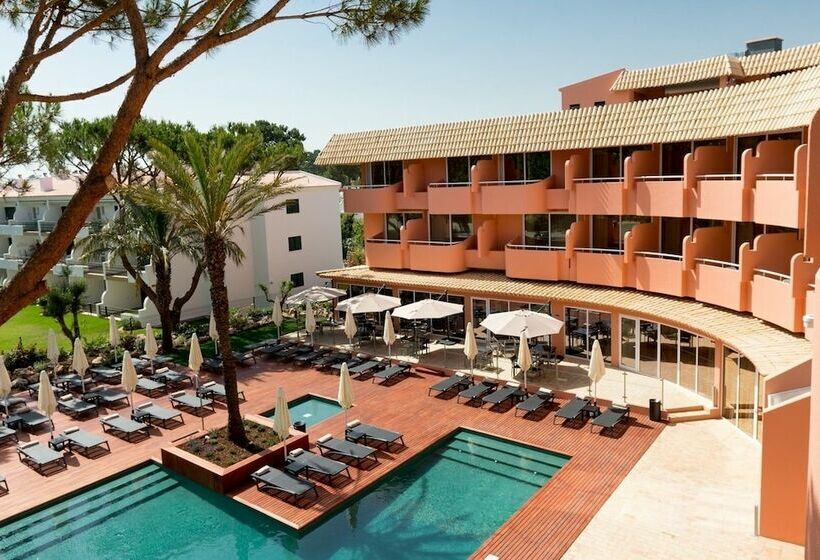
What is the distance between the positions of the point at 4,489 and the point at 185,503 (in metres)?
5.10

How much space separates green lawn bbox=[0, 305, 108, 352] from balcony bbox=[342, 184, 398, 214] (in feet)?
48.1

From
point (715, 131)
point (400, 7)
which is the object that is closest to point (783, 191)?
point (715, 131)

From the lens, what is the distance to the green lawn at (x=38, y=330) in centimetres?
3262

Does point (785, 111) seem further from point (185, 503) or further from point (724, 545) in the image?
point (185, 503)

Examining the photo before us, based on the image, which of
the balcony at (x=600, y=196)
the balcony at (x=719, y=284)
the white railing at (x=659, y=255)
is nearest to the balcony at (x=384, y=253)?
the balcony at (x=600, y=196)

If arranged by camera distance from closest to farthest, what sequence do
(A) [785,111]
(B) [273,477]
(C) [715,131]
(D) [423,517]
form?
(D) [423,517], (B) [273,477], (A) [785,111], (C) [715,131]

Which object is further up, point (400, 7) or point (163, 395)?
point (400, 7)

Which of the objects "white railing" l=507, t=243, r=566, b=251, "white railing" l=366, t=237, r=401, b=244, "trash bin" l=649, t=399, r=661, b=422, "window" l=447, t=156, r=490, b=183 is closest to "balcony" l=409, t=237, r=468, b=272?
"white railing" l=366, t=237, r=401, b=244

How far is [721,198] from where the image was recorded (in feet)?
65.2

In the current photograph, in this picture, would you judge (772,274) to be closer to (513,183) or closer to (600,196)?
(600,196)

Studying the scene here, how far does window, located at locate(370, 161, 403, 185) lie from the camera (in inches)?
1256

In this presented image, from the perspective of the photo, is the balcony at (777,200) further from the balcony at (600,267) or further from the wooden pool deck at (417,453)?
the wooden pool deck at (417,453)

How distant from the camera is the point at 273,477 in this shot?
52.1 feet

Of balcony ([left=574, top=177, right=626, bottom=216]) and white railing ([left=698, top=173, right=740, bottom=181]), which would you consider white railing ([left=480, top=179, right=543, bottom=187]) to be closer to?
balcony ([left=574, top=177, right=626, bottom=216])
